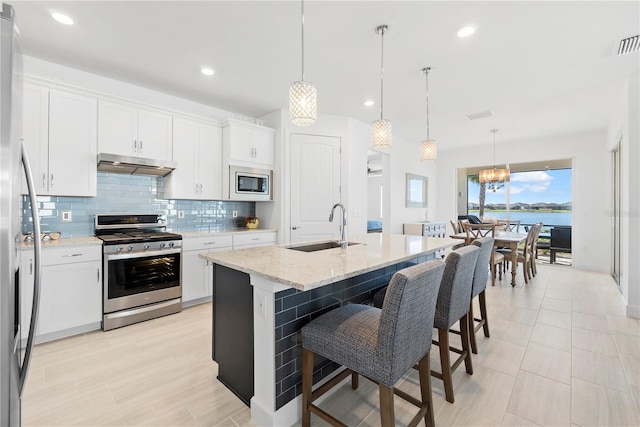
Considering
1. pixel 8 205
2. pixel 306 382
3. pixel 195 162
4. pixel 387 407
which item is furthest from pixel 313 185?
pixel 8 205

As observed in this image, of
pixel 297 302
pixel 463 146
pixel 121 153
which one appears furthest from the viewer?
pixel 463 146

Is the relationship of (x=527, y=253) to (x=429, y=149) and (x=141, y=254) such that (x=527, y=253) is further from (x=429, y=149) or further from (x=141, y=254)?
(x=141, y=254)

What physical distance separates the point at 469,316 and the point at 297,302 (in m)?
1.53

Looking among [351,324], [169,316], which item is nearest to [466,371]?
[351,324]

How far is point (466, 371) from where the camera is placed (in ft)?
7.13

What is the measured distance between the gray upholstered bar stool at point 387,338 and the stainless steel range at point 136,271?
235 cm

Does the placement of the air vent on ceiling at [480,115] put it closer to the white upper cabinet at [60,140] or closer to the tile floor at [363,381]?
the tile floor at [363,381]

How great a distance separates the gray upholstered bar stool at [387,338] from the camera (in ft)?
4.24

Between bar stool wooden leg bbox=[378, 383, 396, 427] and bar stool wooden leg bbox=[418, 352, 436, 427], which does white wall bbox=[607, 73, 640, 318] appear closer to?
bar stool wooden leg bbox=[418, 352, 436, 427]

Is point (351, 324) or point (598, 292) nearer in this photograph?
point (351, 324)

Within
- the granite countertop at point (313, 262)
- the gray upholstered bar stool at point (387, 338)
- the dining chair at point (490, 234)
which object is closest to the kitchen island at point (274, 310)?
the granite countertop at point (313, 262)

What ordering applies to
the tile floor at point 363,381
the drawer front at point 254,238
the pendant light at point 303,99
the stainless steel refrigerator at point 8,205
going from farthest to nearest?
the drawer front at point 254,238 → the pendant light at point 303,99 → the tile floor at point 363,381 → the stainless steel refrigerator at point 8,205

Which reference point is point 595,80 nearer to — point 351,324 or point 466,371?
point 466,371

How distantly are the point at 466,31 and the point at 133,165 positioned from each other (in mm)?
3503
